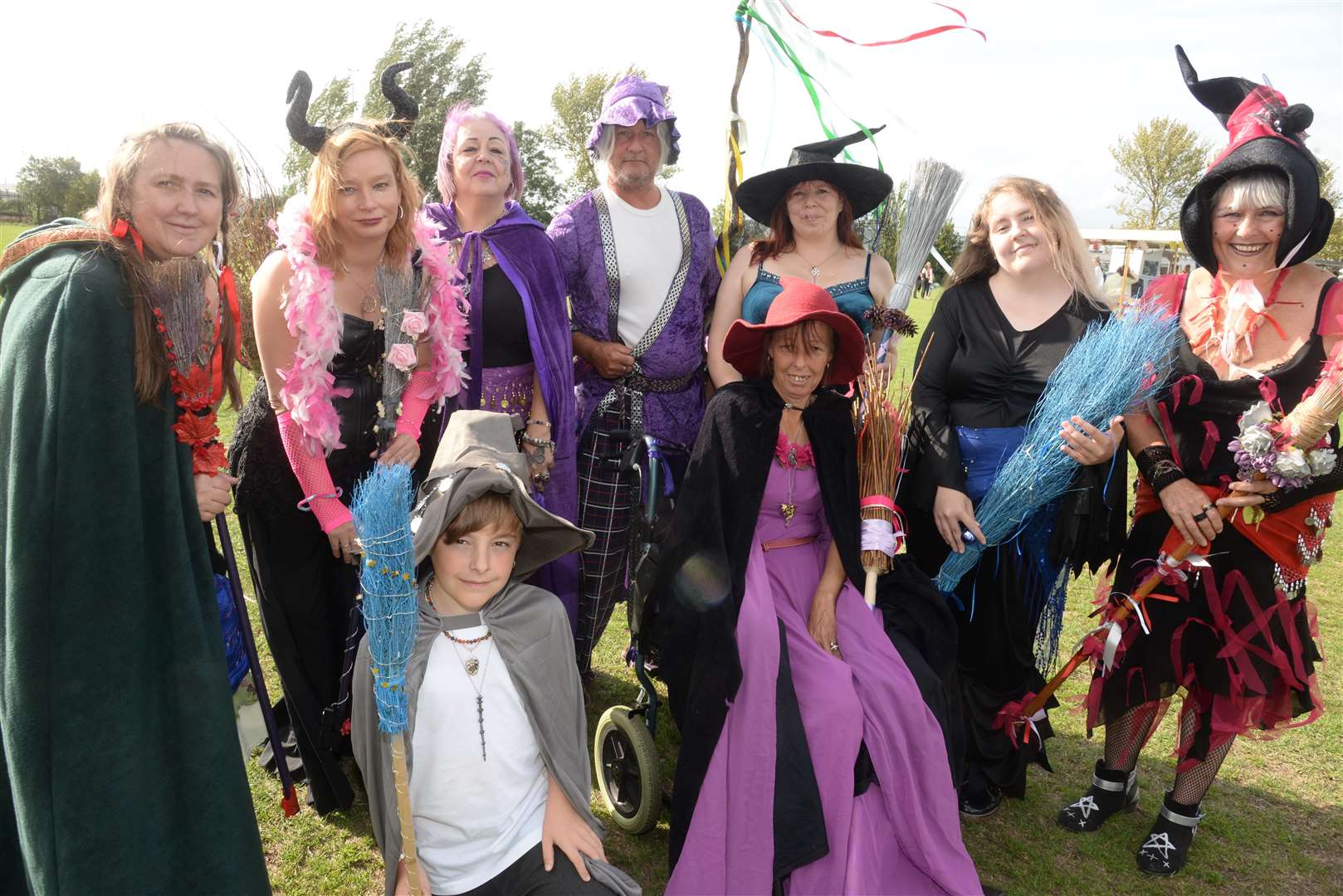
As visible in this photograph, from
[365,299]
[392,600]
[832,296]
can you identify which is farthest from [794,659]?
[365,299]

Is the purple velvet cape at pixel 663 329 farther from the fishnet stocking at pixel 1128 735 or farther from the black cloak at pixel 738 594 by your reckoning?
the fishnet stocking at pixel 1128 735

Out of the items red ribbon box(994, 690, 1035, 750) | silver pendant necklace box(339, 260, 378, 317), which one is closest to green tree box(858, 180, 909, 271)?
red ribbon box(994, 690, 1035, 750)

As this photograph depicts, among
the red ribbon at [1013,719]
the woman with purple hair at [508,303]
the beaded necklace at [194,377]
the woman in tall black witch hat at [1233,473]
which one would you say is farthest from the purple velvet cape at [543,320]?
the woman in tall black witch hat at [1233,473]

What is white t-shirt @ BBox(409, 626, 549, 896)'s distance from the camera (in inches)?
97.1

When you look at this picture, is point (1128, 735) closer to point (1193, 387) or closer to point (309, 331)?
point (1193, 387)

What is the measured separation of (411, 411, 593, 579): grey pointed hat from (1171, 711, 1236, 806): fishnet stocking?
257 centimetres

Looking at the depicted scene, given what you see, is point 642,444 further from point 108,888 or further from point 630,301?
point 108,888

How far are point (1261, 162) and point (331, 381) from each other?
131 inches

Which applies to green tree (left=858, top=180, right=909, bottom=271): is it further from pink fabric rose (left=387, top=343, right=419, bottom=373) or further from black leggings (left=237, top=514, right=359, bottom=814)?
black leggings (left=237, top=514, right=359, bottom=814)

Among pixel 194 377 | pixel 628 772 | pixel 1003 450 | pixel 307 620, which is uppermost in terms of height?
pixel 194 377

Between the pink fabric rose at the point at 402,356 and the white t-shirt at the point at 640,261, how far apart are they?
1.12m

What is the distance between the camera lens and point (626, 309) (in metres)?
3.85

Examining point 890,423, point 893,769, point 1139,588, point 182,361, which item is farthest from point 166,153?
point 1139,588

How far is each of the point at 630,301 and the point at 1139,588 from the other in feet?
7.79
